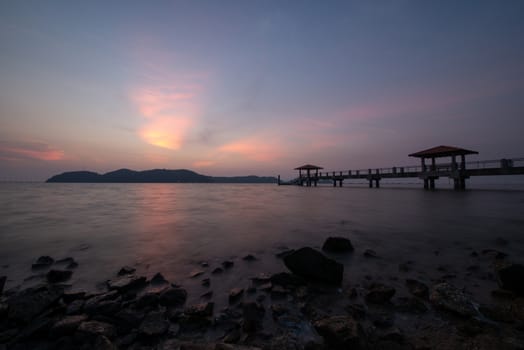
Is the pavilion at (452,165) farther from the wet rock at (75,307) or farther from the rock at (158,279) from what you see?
the wet rock at (75,307)

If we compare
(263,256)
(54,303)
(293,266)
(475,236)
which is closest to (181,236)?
(263,256)

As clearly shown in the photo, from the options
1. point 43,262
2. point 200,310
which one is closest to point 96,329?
point 200,310

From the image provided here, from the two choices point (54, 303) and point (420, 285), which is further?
point (420, 285)

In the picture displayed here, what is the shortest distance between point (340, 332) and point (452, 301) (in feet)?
6.73

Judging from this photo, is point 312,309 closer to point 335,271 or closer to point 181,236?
point 335,271

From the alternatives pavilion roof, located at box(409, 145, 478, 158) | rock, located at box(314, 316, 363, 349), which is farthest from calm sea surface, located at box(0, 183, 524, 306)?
pavilion roof, located at box(409, 145, 478, 158)

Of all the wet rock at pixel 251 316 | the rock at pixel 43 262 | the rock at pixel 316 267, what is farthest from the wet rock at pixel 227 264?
the rock at pixel 43 262

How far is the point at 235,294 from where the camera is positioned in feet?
12.0

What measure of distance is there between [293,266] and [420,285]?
7.33ft

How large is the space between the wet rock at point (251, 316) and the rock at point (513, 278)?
13.3 feet

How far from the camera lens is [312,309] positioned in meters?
3.19

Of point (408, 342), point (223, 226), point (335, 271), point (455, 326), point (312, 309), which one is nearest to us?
point (408, 342)

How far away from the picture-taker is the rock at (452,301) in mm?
2902

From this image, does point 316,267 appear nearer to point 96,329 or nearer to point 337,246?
point 337,246
